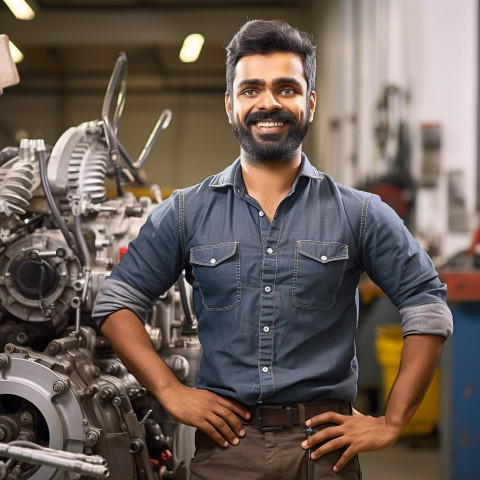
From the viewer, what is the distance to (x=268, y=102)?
164 centimetres

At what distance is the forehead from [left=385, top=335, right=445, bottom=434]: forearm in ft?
1.98

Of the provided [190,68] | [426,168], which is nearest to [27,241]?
[426,168]

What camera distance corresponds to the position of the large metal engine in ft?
6.04

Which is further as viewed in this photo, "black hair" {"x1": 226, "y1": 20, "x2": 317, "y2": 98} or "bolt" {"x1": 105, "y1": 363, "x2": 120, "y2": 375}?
"bolt" {"x1": 105, "y1": 363, "x2": 120, "y2": 375}

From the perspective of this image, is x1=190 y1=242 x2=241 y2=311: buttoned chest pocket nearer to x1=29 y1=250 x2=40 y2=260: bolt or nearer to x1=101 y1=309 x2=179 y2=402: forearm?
x1=101 y1=309 x2=179 y2=402: forearm

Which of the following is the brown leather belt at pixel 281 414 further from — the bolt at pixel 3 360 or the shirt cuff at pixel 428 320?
the bolt at pixel 3 360

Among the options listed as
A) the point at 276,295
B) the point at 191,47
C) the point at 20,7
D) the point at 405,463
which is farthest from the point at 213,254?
the point at 405,463

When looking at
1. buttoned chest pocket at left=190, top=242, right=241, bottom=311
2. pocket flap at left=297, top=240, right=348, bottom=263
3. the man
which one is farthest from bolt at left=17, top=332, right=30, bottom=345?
pocket flap at left=297, top=240, right=348, bottom=263

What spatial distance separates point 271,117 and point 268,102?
3cm

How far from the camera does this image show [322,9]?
735 centimetres

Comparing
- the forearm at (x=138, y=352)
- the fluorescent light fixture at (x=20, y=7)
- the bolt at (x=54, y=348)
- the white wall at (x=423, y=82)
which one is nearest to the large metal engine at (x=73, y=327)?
the bolt at (x=54, y=348)

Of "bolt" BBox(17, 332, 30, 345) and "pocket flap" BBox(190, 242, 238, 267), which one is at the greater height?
"pocket flap" BBox(190, 242, 238, 267)

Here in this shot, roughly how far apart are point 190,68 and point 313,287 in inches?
400

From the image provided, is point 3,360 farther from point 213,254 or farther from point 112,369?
point 213,254
